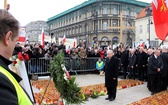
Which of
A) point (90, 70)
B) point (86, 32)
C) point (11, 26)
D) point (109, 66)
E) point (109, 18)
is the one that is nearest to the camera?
point (11, 26)

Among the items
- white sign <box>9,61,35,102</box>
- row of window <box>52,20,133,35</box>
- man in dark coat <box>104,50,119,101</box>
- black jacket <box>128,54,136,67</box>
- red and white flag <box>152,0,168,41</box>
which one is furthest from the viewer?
row of window <box>52,20,133,35</box>

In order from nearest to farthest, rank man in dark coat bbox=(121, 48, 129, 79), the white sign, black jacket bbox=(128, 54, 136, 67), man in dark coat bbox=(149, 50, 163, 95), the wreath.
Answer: the white sign, the wreath, man in dark coat bbox=(149, 50, 163, 95), black jacket bbox=(128, 54, 136, 67), man in dark coat bbox=(121, 48, 129, 79)

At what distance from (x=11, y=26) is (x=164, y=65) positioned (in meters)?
9.79

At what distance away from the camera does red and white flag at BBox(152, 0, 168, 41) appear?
8865 mm

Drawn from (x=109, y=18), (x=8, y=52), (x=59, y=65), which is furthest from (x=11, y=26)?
(x=109, y=18)

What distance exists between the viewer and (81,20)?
82188 mm

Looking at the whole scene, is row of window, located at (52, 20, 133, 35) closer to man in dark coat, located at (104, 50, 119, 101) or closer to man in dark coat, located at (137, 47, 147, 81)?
man in dark coat, located at (137, 47, 147, 81)

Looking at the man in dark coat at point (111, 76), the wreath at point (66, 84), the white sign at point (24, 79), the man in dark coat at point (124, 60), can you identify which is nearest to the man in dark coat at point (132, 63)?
the man in dark coat at point (124, 60)

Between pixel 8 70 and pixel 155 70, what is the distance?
9075 mm

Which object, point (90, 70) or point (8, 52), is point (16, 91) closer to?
point (8, 52)

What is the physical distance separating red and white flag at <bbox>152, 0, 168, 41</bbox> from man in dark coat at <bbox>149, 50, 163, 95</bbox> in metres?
1.08

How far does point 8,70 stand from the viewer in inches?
51.3

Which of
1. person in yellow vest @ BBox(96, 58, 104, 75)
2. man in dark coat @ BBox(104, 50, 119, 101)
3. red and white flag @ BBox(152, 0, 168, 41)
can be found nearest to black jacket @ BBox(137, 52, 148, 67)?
person in yellow vest @ BBox(96, 58, 104, 75)

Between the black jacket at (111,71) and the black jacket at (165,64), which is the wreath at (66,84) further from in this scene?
the black jacket at (165,64)
